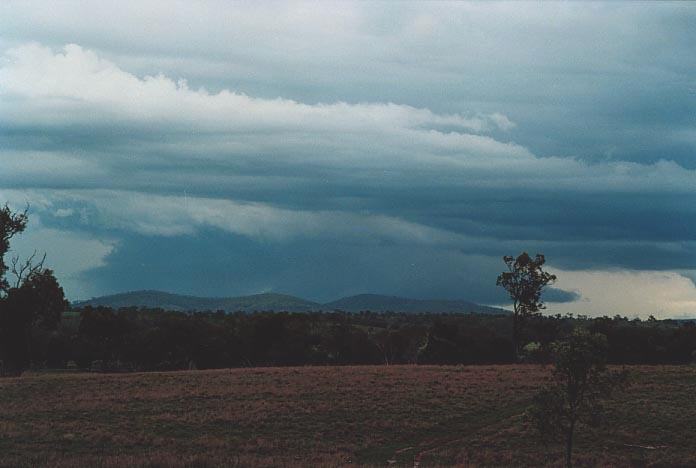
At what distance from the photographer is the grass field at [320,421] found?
37.7 metres

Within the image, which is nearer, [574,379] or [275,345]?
[574,379]

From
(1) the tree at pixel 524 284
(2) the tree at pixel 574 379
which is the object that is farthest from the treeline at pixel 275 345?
(2) the tree at pixel 574 379

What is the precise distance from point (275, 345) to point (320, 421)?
61.6 metres

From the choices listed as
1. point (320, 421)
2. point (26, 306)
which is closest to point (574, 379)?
point (320, 421)

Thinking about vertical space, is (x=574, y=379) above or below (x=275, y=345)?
above

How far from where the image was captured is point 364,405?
50.1 metres

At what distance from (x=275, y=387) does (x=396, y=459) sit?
20812mm

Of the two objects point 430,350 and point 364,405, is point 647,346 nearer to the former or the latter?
point 430,350

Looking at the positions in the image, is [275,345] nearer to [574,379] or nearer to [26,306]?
[26,306]

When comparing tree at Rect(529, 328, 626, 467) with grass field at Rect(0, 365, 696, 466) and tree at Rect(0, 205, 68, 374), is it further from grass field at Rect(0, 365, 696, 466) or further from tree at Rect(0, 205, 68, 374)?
tree at Rect(0, 205, 68, 374)

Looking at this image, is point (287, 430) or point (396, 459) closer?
point (396, 459)

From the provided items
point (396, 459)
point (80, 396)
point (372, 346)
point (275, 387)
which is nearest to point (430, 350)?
point (372, 346)

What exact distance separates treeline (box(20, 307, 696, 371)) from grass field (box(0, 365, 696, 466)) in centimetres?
3564

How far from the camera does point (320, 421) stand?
46.2m
